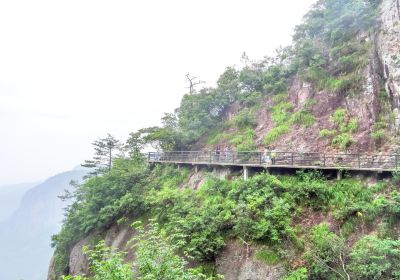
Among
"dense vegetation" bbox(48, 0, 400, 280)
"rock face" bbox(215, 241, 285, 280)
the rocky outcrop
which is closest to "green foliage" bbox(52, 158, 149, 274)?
"dense vegetation" bbox(48, 0, 400, 280)

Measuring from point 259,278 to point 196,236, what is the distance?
3.76 m

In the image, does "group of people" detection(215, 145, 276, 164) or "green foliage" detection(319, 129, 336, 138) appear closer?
"group of people" detection(215, 145, 276, 164)

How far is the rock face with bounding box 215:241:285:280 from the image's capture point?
12.9 metres

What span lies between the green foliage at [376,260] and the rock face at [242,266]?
2888 mm

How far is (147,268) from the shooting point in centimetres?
869

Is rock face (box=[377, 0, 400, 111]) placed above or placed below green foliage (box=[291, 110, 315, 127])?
above

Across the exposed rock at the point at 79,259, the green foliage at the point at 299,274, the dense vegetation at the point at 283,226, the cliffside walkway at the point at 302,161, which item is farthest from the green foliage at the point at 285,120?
the exposed rock at the point at 79,259

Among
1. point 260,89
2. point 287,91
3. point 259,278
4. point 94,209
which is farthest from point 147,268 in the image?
point 260,89

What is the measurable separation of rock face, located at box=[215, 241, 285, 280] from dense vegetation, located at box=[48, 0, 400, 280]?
1.14ft

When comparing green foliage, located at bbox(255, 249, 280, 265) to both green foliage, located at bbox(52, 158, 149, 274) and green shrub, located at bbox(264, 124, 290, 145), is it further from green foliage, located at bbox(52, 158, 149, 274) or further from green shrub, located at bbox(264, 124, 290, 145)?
green shrub, located at bbox(264, 124, 290, 145)

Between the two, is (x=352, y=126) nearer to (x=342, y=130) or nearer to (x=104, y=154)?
(x=342, y=130)

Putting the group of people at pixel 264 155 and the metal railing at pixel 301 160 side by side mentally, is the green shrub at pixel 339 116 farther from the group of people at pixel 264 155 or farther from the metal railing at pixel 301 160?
the group of people at pixel 264 155

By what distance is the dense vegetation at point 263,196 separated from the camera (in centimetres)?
1156

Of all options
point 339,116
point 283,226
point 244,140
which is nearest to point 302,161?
point 283,226
